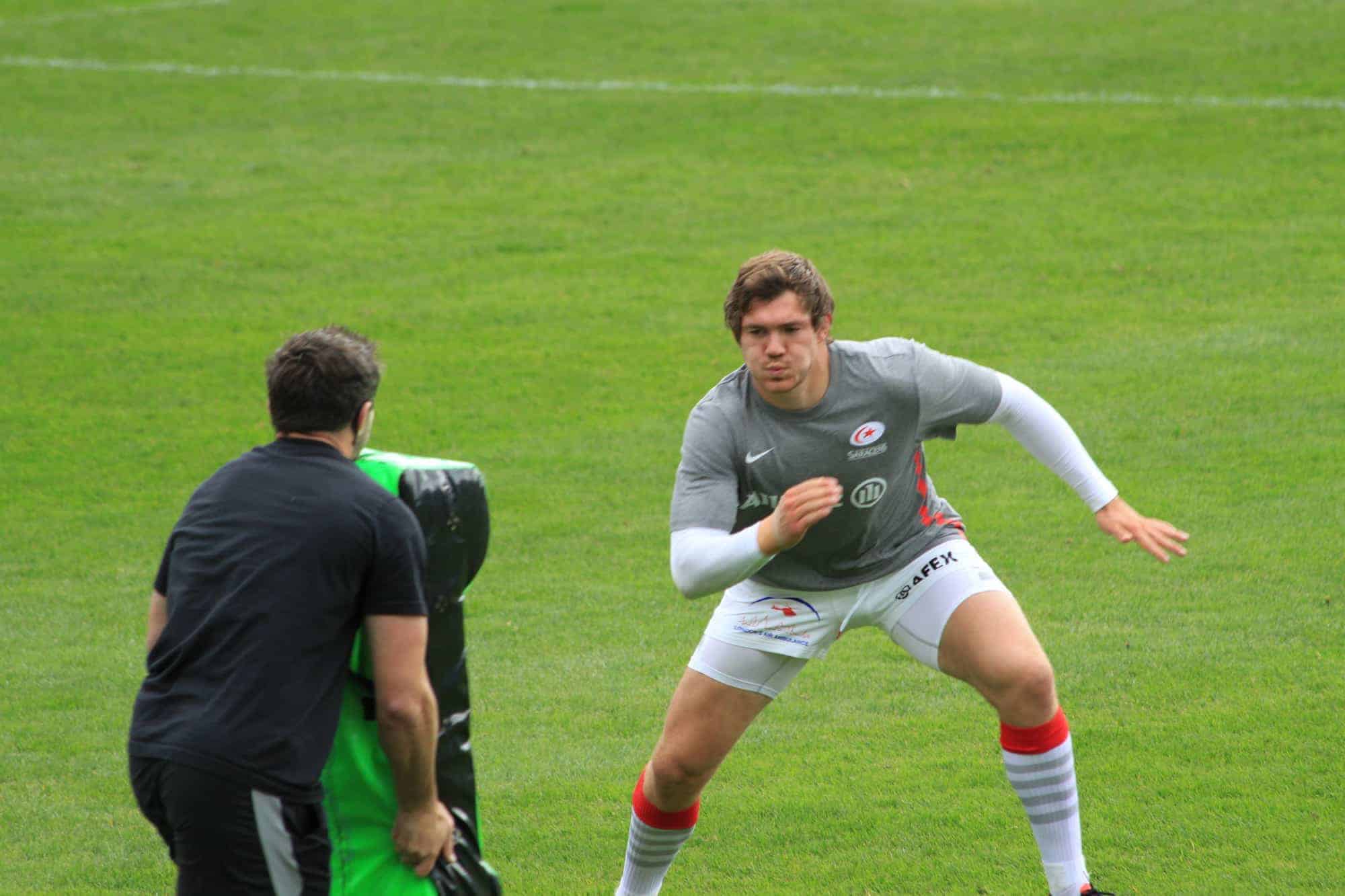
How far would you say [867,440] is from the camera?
513cm

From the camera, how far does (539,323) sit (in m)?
13.8

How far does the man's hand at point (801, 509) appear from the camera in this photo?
14.1 ft

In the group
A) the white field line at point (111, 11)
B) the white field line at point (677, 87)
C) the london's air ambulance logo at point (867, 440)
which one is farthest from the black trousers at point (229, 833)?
the white field line at point (111, 11)

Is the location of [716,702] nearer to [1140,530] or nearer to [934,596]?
[934,596]

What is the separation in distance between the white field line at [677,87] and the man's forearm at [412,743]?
16.7m

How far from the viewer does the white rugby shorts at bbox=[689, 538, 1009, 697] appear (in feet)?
17.3

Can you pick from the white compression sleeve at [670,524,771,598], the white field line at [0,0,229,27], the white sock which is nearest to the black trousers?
the white compression sleeve at [670,524,771,598]

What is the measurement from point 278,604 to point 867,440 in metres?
2.16

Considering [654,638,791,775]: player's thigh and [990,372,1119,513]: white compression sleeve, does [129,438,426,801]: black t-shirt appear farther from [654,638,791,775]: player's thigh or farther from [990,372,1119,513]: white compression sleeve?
[990,372,1119,513]: white compression sleeve

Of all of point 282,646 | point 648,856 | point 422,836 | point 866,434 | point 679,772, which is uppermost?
point 866,434

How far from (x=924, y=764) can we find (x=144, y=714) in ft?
12.0

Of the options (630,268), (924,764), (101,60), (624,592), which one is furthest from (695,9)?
(924,764)

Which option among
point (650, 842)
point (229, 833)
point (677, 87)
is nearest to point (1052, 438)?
point (650, 842)

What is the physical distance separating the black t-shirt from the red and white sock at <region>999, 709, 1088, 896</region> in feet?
7.78
